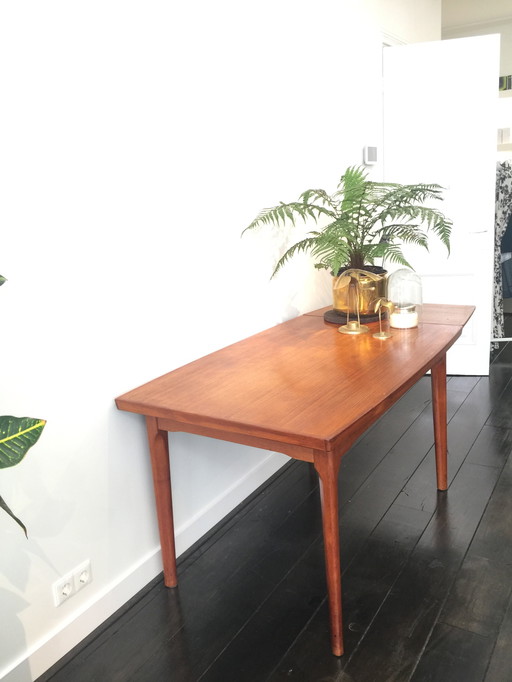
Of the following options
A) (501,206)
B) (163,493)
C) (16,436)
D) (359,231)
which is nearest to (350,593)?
(163,493)

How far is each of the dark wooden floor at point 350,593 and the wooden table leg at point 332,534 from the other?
0.09 metres

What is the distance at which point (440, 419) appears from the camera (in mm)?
2381

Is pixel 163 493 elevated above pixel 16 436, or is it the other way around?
pixel 16 436

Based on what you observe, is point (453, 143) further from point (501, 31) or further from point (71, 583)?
point (71, 583)

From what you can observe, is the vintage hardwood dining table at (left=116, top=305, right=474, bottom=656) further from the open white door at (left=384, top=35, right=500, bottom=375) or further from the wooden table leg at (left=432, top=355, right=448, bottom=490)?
the open white door at (left=384, top=35, right=500, bottom=375)

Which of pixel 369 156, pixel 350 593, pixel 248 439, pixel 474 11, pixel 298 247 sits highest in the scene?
pixel 474 11

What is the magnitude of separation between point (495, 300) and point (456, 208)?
113cm

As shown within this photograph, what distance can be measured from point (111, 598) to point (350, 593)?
731 mm

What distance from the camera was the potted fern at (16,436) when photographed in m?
1.08

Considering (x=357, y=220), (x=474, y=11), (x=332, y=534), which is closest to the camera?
(x=332, y=534)

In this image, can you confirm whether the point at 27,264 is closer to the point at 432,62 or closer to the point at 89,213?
the point at 89,213

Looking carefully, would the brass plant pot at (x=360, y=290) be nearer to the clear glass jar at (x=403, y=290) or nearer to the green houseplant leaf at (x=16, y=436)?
the clear glass jar at (x=403, y=290)

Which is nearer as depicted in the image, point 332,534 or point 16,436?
point 16,436

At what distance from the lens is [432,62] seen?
11.4ft
